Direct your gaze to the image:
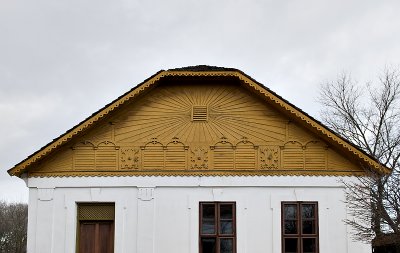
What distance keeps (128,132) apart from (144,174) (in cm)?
149

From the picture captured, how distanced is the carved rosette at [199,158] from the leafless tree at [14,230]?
4021 centimetres

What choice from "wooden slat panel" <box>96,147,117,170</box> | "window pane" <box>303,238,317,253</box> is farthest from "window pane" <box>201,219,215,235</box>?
"wooden slat panel" <box>96,147,117,170</box>

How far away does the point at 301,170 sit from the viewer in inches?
782

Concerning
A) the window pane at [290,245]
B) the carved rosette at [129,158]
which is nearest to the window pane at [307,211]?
the window pane at [290,245]

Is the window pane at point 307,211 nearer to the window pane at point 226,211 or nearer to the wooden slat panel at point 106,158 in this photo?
the window pane at point 226,211

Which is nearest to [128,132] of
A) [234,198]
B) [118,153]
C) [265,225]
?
[118,153]

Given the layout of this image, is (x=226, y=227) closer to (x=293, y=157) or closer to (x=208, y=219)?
(x=208, y=219)

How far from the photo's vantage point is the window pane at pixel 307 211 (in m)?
19.9

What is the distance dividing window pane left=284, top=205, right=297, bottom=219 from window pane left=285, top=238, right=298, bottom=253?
723 millimetres

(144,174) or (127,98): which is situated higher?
(127,98)

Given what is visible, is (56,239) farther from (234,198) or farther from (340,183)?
(340,183)

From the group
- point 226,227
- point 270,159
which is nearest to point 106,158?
point 226,227

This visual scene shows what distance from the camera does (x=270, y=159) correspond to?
1994cm

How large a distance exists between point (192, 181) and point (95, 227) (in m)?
3.50
